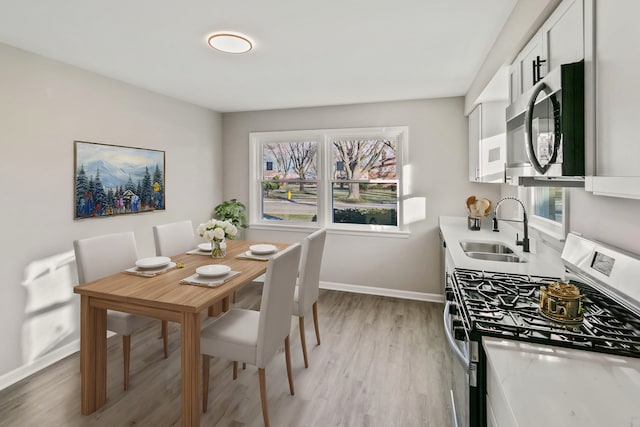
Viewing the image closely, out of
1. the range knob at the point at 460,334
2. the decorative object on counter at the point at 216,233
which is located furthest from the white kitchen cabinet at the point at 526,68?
the decorative object on counter at the point at 216,233

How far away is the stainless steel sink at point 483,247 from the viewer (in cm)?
275

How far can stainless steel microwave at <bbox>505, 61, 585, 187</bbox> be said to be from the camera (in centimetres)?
110

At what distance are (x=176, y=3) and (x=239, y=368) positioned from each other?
2530 millimetres

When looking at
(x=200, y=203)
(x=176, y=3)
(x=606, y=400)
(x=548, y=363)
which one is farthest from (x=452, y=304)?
(x=200, y=203)

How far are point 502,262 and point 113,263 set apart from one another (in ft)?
9.24

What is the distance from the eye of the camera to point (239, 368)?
255 cm

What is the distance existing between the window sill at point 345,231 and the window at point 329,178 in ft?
0.15

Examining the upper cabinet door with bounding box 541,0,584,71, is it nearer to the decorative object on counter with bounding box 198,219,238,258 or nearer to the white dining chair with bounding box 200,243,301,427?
the white dining chair with bounding box 200,243,301,427

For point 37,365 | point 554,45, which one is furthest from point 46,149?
point 554,45

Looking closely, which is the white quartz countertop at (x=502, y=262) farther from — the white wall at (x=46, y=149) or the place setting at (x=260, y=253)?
the white wall at (x=46, y=149)

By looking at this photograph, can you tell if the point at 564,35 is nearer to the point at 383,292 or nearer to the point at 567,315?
the point at 567,315

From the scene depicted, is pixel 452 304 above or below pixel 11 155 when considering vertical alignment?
below

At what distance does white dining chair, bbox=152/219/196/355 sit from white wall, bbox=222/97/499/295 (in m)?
1.62

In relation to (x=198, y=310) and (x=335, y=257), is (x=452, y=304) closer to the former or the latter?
(x=198, y=310)
